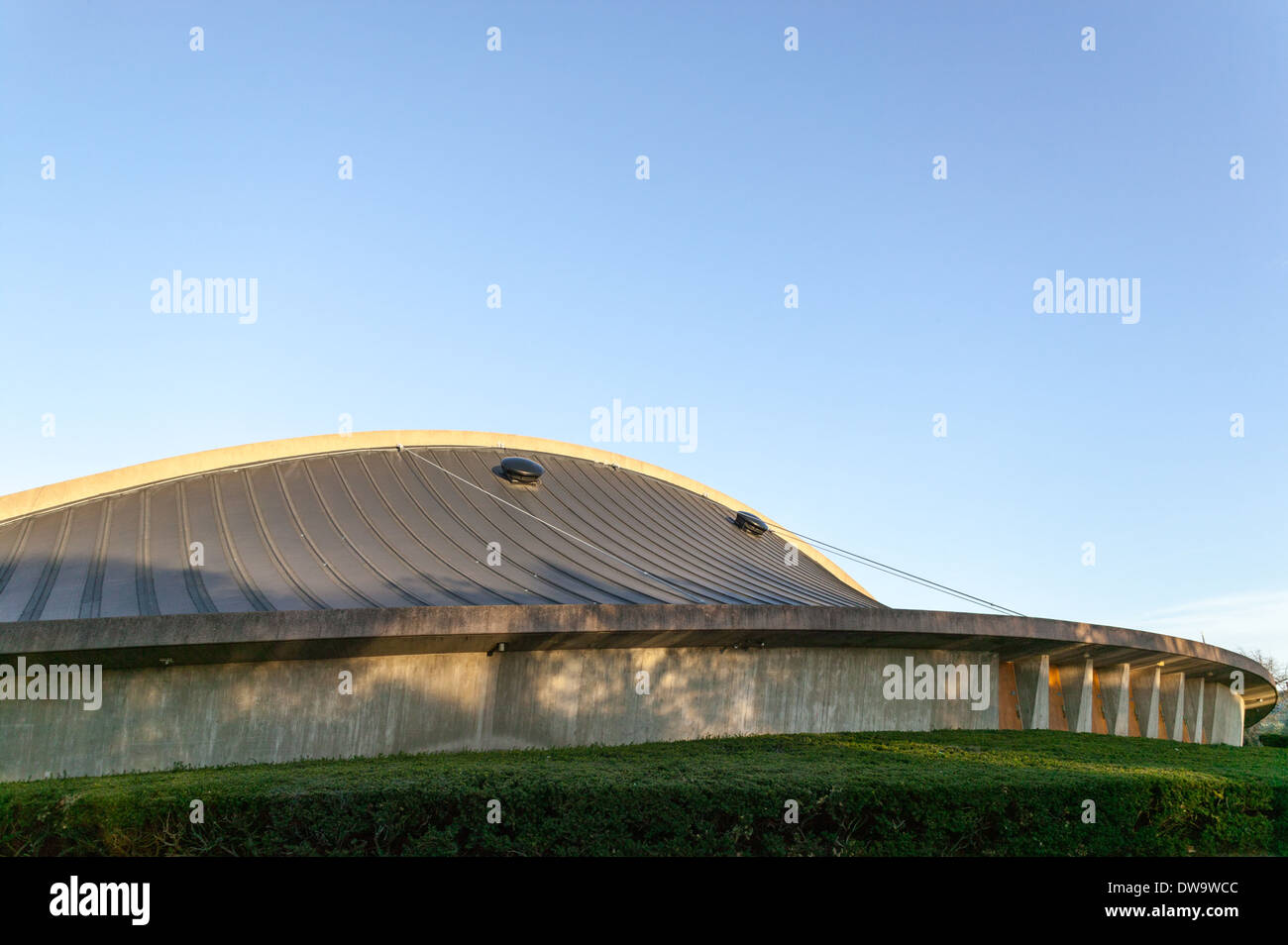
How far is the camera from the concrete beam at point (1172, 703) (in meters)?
18.8

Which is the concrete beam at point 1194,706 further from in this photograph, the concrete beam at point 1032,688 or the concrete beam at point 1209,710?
the concrete beam at point 1032,688

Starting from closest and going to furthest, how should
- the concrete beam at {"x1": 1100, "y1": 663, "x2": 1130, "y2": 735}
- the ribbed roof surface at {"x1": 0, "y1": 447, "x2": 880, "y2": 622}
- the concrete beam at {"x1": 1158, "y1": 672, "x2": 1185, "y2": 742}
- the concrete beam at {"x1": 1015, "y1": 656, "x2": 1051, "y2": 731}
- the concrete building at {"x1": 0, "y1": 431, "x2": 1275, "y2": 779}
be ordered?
the concrete building at {"x1": 0, "y1": 431, "x2": 1275, "y2": 779}
the ribbed roof surface at {"x1": 0, "y1": 447, "x2": 880, "y2": 622}
the concrete beam at {"x1": 1015, "y1": 656, "x2": 1051, "y2": 731}
the concrete beam at {"x1": 1100, "y1": 663, "x2": 1130, "y2": 735}
the concrete beam at {"x1": 1158, "y1": 672, "x2": 1185, "y2": 742}

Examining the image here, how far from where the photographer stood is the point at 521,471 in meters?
18.4

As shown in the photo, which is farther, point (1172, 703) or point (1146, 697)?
point (1172, 703)

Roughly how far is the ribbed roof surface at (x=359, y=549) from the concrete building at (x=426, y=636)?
6 cm

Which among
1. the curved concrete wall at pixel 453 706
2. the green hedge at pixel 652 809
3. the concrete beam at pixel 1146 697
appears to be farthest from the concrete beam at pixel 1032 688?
the green hedge at pixel 652 809

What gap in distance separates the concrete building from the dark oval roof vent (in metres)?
0.05

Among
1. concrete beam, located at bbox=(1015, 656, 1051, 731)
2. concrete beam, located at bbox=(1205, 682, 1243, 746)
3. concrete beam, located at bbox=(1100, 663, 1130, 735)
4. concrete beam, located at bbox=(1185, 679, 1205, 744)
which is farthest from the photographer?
concrete beam, located at bbox=(1205, 682, 1243, 746)

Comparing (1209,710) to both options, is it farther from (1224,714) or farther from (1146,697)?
(1146,697)

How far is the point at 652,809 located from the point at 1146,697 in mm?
14161

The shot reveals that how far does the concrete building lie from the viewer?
9953 mm

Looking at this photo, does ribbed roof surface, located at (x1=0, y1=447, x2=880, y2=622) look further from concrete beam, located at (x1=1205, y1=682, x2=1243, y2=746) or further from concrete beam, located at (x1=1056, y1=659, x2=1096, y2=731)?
concrete beam, located at (x1=1205, y1=682, x2=1243, y2=746)

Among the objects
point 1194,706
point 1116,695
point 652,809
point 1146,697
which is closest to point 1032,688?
point 1116,695

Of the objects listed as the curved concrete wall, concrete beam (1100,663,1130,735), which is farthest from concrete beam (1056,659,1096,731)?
the curved concrete wall
